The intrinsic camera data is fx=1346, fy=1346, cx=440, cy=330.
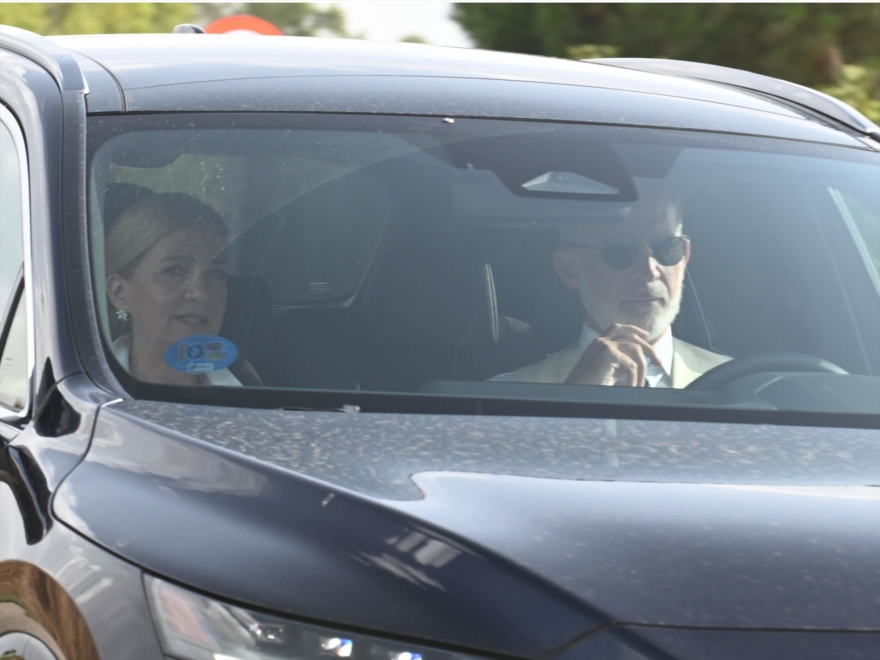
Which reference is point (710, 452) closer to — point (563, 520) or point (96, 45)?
point (563, 520)

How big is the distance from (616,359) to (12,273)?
3.61 feet

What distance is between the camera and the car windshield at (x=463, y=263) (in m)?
2.28

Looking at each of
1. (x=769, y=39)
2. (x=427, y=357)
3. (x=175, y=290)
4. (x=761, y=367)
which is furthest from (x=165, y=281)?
(x=769, y=39)

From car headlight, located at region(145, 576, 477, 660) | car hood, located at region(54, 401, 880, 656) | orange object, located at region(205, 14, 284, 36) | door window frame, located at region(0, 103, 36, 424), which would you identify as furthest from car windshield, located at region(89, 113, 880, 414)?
orange object, located at region(205, 14, 284, 36)

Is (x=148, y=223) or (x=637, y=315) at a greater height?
(x=148, y=223)

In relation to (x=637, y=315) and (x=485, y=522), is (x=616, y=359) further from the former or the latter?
(x=485, y=522)

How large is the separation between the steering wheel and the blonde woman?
2.79 feet

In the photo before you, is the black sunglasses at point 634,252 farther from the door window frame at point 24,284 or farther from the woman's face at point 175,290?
the door window frame at point 24,284

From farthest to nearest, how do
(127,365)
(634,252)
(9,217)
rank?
(634,252) → (9,217) → (127,365)

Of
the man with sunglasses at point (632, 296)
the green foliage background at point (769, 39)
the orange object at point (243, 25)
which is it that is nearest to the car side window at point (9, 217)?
the man with sunglasses at point (632, 296)

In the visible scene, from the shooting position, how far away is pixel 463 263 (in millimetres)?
2475

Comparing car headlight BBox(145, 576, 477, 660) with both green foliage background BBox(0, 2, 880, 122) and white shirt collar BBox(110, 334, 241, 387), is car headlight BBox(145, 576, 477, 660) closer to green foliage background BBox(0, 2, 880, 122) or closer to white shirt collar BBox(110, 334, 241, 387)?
white shirt collar BBox(110, 334, 241, 387)

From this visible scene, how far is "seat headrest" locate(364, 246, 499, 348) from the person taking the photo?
7.73 ft

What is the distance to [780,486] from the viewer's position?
72.1 inches
